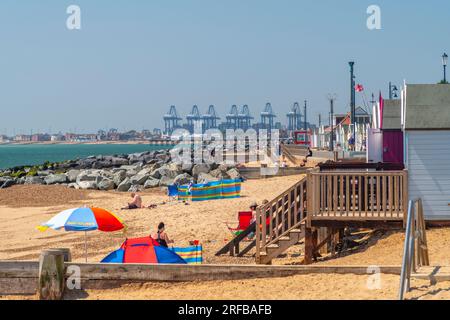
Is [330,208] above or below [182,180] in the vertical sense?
above

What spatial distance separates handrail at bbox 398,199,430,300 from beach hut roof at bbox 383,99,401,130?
25.8 ft

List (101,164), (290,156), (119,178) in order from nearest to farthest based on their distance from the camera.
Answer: (119,178) → (290,156) → (101,164)

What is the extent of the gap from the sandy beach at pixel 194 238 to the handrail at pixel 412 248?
0.33m

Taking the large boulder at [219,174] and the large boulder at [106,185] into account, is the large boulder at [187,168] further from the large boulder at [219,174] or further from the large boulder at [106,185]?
the large boulder at [106,185]

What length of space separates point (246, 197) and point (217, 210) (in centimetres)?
429

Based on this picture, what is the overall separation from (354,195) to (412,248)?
432 centimetres

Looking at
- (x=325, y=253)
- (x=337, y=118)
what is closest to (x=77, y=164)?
(x=337, y=118)

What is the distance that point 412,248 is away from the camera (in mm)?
10398

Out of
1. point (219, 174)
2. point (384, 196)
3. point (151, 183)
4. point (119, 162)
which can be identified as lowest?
point (119, 162)

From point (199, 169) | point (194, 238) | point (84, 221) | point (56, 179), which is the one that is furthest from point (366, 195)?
point (56, 179)

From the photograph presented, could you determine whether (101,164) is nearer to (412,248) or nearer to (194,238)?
(194,238)

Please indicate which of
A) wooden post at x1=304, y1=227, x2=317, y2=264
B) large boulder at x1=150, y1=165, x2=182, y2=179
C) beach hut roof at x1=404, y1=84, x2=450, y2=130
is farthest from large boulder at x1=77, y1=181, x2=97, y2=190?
beach hut roof at x1=404, y1=84, x2=450, y2=130

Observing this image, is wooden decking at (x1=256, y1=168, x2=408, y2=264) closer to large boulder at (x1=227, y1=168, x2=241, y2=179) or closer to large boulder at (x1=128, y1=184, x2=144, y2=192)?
large boulder at (x1=227, y1=168, x2=241, y2=179)

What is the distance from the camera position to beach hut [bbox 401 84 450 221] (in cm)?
1541
